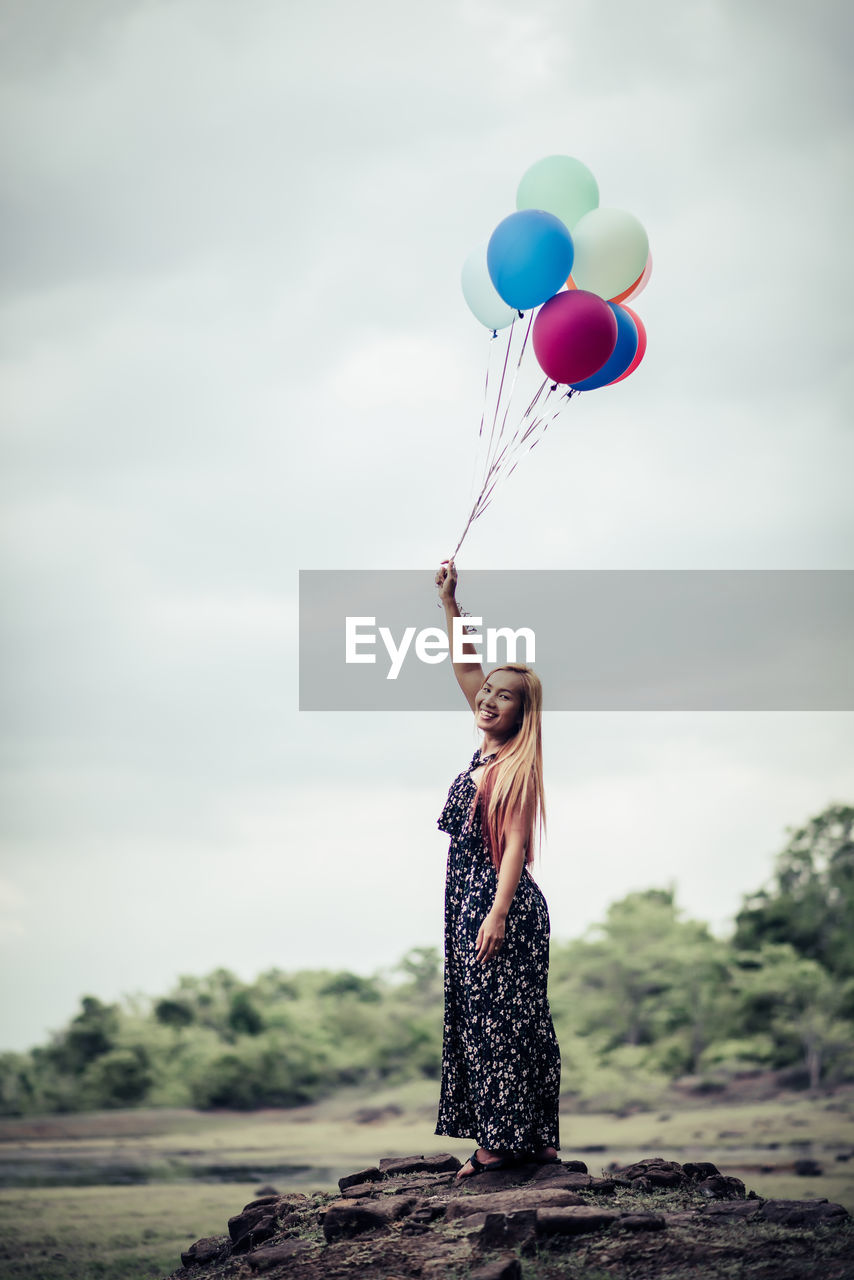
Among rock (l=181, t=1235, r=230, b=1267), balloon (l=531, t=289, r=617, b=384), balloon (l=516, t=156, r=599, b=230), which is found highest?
balloon (l=516, t=156, r=599, b=230)

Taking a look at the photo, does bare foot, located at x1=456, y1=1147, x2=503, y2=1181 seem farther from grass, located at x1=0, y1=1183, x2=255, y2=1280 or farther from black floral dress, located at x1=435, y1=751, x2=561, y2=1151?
grass, located at x1=0, y1=1183, x2=255, y2=1280

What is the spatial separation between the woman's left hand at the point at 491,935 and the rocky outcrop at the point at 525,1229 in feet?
3.40

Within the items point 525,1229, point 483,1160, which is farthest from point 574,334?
point 525,1229

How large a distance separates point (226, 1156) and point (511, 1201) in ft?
39.4

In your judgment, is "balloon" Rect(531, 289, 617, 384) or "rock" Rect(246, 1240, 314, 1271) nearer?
"rock" Rect(246, 1240, 314, 1271)

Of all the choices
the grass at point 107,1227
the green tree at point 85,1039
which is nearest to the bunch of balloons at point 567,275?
the grass at point 107,1227

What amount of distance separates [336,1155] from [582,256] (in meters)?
13.3

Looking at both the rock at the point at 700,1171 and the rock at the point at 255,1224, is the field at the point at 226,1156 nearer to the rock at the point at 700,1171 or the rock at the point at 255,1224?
the rock at the point at 700,1171

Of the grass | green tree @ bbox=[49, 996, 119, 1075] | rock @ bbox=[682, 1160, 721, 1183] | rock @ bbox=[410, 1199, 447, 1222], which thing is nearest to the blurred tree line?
green tree @ bbox=[49, 996, 119, 1075]

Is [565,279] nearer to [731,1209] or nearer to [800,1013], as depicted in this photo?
[731,1209]

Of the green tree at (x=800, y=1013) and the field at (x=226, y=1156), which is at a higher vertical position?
the green tree at (x=800, y=1013)

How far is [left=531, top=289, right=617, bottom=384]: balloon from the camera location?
623 centimetres

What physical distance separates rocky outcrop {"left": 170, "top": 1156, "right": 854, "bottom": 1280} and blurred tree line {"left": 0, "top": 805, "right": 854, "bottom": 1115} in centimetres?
1565

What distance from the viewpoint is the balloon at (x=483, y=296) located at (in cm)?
720
